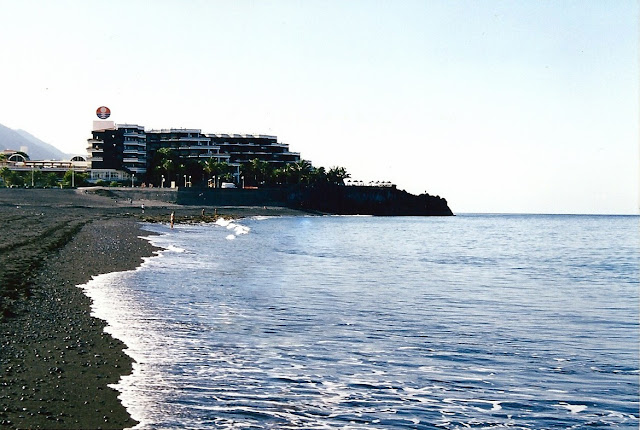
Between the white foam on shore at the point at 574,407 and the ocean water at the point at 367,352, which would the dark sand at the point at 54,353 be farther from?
the white foam on shore at the point at 574,407

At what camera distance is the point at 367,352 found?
15648 mm

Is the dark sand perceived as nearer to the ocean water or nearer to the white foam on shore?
the ocean water

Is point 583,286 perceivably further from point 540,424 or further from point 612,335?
point 540,424

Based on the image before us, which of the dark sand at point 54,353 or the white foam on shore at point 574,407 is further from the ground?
the dark sand at point 54,353

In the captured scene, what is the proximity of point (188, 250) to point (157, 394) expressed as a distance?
122 ft

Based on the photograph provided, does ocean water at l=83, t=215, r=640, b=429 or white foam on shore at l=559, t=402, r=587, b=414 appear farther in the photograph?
white foam on shore at l=559, t=402, r=587, b=414

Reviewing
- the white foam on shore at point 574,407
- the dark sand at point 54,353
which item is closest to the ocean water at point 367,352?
the white foam on shore at point 574,407

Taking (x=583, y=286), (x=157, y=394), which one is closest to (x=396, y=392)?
(x=157, y=394)

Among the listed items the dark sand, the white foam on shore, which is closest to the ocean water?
the white foam on shore

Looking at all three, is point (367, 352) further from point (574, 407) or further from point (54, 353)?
point (54, 353)

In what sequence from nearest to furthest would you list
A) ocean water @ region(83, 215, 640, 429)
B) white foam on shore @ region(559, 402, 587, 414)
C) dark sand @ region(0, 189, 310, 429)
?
dark sand @ region(0, 189, 310, 429) → ocean water @ region(83, 215, 640, 429) → white foam on shore @ region(559, 402, 587, 414)

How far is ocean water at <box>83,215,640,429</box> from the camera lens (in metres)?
11.1

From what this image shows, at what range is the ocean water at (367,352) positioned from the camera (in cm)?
1108

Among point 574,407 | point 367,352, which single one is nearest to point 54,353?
point 367,352
